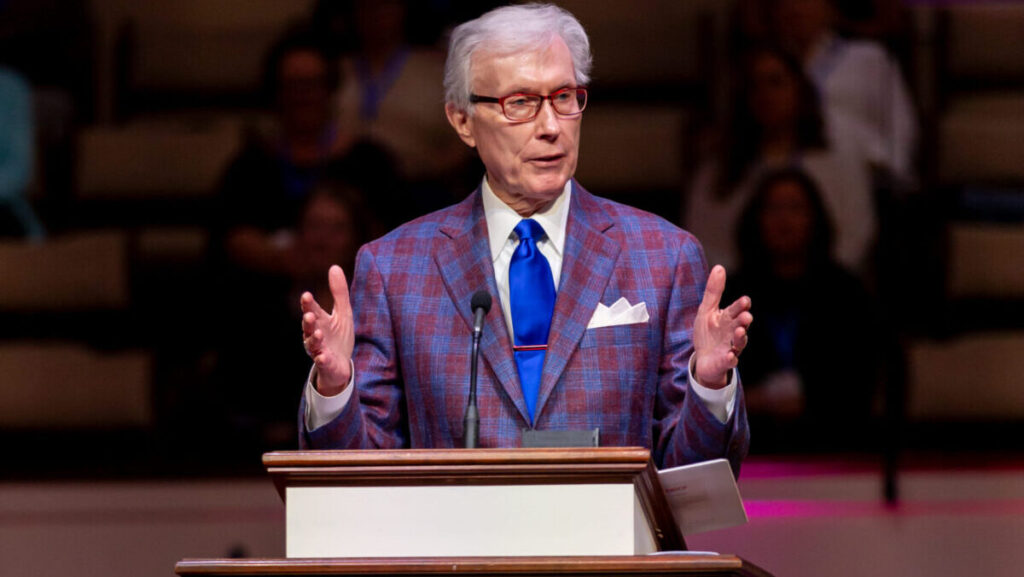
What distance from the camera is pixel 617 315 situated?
6.53 ft

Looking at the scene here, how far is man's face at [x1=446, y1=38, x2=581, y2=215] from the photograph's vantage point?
1.98 metres

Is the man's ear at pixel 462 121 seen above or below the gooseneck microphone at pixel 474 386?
above

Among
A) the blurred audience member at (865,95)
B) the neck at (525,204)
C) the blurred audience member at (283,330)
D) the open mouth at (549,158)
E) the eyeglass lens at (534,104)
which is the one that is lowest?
the blurred audience member at (283,330)

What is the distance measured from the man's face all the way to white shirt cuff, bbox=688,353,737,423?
399 millimetres

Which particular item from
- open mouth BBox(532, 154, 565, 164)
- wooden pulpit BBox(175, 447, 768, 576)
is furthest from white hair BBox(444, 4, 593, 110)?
wooden pulpit BBox(175, 447, 768, 576)

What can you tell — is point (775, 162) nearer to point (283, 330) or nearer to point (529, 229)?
point (283, 330)

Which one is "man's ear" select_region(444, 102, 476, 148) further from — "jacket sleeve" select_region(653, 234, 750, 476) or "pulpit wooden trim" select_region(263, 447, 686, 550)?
"pulpit wooden trim" select_region(263, 447, 686, 550)

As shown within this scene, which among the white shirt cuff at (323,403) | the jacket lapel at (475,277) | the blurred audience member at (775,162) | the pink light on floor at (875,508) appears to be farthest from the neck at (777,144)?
the white shirt cuff at (323,403)

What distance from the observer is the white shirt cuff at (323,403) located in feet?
5.77

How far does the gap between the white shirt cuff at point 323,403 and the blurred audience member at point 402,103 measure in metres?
2.76

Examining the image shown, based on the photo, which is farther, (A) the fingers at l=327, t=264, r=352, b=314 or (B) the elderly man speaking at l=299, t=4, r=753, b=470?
(B) the elderly man speaking at l=299, t=4, r=753, b=470

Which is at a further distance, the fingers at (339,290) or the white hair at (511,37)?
the white hair at (511,37)

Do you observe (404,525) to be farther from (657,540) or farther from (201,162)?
(201,162)

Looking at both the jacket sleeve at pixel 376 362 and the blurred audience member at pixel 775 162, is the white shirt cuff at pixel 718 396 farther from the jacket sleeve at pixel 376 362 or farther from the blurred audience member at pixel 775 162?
the blurred audience member at pixel 775 162
